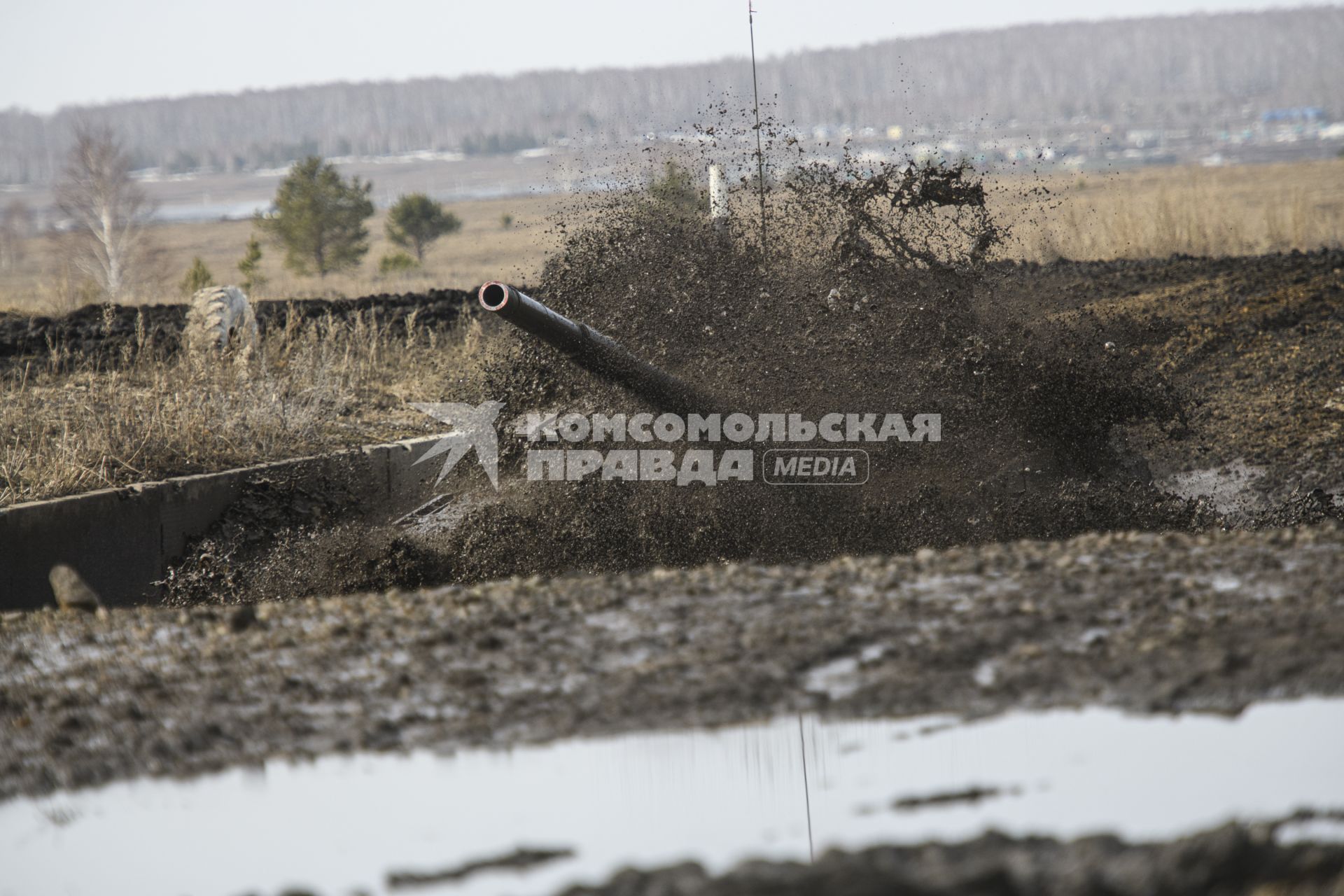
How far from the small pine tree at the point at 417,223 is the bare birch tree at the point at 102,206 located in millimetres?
9434

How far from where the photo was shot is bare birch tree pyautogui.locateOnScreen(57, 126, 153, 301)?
44906 mm

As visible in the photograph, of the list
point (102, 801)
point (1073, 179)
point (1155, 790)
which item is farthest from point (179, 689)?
point (1073, 179)

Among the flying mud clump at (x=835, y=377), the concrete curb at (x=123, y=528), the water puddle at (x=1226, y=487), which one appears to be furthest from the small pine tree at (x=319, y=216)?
the water puddle at (x=1226, y=487)

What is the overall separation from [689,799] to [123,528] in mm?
4805

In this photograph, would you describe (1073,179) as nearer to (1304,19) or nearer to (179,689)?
(179,689)

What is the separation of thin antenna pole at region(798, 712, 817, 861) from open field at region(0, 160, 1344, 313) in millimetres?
5561

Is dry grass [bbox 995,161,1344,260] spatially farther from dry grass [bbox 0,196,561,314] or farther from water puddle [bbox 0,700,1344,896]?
water puddle [bbox 0,700,1344,896]

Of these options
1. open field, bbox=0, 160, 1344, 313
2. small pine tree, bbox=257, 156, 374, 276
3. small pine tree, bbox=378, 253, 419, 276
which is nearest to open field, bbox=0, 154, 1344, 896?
open field, bbox=0, 160, 1344, 313

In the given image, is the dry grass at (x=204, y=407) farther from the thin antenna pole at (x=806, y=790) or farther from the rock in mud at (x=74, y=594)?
the thin antenna pole at (x=806, y=790)

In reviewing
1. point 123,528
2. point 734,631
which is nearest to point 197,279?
point 123,528

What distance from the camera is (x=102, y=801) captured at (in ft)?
9.18

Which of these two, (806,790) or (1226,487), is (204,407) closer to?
(806,790)

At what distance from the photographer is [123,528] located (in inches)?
253

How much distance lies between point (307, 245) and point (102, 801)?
139 feet
